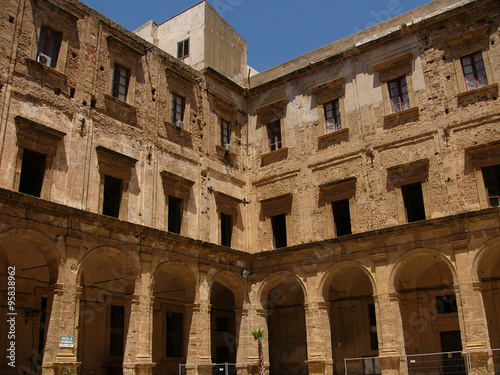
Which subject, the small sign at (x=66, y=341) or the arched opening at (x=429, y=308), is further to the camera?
the arched opening at (x=429, y=308)

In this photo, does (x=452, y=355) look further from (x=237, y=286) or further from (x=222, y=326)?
(x=222, y=326)

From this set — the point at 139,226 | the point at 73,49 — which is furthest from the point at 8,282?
the point at 73,49

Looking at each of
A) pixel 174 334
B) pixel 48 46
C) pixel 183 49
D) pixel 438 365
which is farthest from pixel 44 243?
pixel 438 365

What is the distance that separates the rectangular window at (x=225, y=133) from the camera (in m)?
21.8

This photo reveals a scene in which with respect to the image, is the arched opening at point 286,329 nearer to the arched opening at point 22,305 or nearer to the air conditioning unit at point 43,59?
the arched opening at point 22,305

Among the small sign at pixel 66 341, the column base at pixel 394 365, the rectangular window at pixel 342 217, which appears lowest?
the column base at pixel 394 365

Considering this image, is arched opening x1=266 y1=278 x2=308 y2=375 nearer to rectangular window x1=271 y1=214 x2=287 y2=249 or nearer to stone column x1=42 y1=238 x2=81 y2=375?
rectangular window x1=271 y1=214 x2=287 y2=249

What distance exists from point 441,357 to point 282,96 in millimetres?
11533

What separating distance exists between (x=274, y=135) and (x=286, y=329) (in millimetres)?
8021

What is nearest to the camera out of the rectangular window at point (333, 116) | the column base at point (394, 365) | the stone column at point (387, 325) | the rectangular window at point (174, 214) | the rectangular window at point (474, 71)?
the column base at point (394, 365)

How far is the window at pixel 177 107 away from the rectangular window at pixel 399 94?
25.3 ft

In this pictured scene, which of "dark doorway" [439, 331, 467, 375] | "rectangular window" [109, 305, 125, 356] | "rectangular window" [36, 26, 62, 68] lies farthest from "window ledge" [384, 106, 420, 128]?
"rectangular window" [109, 305, 125, 356]

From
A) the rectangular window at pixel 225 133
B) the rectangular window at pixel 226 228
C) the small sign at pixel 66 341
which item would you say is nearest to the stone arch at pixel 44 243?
the small sign at pixel 66 341

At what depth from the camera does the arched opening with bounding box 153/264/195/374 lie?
1970 cm
